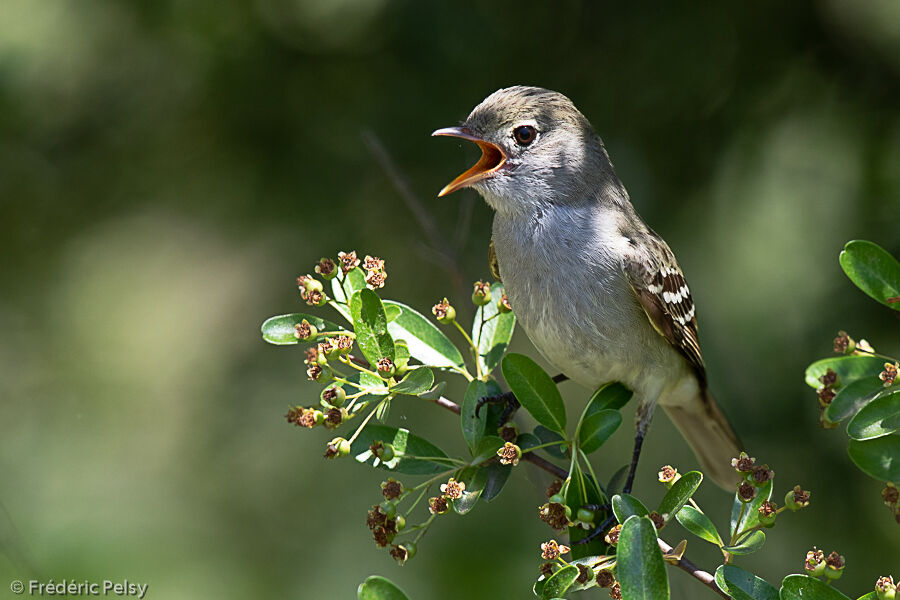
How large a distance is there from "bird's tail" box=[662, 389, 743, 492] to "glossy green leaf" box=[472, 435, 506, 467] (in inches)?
71.0

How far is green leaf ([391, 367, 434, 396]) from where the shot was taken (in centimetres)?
252

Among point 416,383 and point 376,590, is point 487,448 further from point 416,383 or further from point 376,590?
point 376,590

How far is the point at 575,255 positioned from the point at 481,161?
64 cm

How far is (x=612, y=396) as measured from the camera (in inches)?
134

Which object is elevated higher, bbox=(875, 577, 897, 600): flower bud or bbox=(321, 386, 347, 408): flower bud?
bbox=(321, 386, 347, 408): flower bud

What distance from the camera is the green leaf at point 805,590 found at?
2.21 meters

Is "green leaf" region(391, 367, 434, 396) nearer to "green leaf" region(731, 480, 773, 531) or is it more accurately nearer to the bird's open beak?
"green leaf" region(731, 480, 773, 531)

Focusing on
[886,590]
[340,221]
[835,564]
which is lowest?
[886,590]

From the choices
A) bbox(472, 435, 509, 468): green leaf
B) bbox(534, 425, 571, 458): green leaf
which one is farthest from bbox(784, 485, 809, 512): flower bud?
bbox(472, 435, 509, 468): green leaf

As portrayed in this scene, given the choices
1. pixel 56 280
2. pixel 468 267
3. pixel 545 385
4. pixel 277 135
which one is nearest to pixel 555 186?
pixel 545 385

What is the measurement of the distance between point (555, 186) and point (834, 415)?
1462 millimetres

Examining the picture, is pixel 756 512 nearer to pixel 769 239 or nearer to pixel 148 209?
pixel 769 239

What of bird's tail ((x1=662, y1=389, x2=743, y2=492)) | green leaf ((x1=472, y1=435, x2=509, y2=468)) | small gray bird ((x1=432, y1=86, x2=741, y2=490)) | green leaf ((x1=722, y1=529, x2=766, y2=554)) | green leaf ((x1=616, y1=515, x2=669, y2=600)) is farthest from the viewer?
bird's tail ((x1=662, y1=389, x2=743, y2=492))

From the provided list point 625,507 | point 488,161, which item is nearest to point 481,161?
point 488,161
